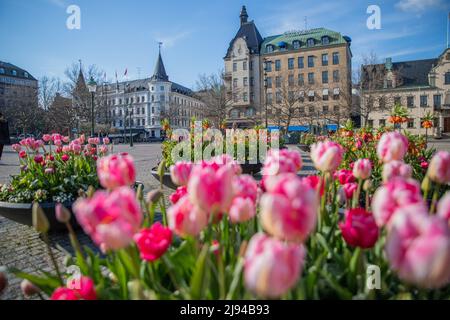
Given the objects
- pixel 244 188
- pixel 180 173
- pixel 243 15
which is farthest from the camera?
pixel 243 15

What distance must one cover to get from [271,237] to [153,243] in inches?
14.9

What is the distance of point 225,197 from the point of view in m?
0.87

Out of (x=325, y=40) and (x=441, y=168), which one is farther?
(x=325, y=40)

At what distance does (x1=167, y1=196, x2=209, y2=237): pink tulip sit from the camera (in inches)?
35.5

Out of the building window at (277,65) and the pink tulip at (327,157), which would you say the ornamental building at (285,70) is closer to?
the building window at (277,65)

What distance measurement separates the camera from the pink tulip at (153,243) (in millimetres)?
1000

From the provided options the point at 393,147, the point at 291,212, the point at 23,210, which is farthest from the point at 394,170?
the point at 23,210

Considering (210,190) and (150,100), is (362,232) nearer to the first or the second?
(210,190)

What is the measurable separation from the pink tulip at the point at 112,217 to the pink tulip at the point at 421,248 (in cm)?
62

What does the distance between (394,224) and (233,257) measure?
26.7 inches

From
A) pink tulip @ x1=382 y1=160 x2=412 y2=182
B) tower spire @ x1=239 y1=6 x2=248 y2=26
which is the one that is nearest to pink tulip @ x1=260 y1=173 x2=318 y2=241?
pink tulip @ x1=382 y1=160 x2=412 y2=182

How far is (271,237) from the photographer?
924mm
